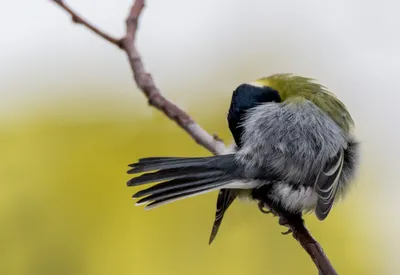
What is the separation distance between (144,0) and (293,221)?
0.54m

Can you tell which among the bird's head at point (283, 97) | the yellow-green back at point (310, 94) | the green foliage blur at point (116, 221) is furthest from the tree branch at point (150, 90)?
the green foliage blur at point (116, 221)

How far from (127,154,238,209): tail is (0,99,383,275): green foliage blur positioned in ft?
2.97

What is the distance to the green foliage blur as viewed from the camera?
2756 mm

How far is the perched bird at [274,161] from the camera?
1.58 m

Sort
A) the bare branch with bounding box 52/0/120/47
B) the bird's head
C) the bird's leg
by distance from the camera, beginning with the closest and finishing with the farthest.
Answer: the bare branch with bounding box 52/0/120/47
the bird's leg
the bird's head

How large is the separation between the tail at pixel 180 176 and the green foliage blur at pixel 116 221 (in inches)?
35.6

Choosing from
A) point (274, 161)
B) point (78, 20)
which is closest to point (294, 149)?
point (274, 161)

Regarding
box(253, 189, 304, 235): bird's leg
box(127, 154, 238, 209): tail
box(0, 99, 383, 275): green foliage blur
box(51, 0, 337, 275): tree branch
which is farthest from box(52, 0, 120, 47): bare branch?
box(0, 99, 383, 275): green foliage blur

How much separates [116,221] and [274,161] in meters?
1.37

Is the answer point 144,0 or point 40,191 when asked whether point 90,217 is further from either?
point 144,0

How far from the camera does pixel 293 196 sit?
167cm

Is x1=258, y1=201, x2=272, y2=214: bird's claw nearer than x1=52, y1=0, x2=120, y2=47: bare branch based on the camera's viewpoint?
No

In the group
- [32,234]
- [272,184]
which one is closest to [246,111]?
[272,184]

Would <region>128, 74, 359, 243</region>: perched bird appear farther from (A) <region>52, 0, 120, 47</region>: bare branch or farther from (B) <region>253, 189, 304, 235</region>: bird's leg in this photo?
(A) <region>52, 0, 120, 47</region>: bare branch
